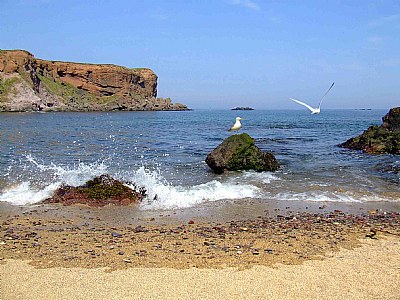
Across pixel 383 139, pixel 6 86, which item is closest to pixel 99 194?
pixel 383 139

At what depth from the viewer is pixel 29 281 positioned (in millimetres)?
4961

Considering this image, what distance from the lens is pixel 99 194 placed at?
10.7 meters

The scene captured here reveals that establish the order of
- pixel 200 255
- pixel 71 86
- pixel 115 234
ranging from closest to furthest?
pixel 200 255 < pixel 115 234 < pixel 71 86

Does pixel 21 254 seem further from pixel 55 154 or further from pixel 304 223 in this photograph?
pixel 55 154

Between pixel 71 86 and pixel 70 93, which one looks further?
pixel 71 86

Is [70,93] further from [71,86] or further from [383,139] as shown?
[383,139]

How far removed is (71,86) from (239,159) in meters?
140

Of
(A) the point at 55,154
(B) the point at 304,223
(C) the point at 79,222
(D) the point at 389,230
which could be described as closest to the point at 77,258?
(C) the point at 79,222

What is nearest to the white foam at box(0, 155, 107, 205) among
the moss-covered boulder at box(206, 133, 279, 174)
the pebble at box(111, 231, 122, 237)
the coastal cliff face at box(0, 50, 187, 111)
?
the pebble at box(111, 231, 122, 237)

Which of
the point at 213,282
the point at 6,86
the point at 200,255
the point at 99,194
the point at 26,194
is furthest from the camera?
the point at 6,86

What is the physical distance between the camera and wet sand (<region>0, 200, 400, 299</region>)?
4.78 meters

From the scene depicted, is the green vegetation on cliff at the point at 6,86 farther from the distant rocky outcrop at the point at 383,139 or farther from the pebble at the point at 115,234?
the pebble at the point at 115,234

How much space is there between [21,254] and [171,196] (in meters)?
5.43

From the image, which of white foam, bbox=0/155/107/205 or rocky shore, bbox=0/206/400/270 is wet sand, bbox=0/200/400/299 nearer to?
rocky shore, bbox=0/206/400/270
